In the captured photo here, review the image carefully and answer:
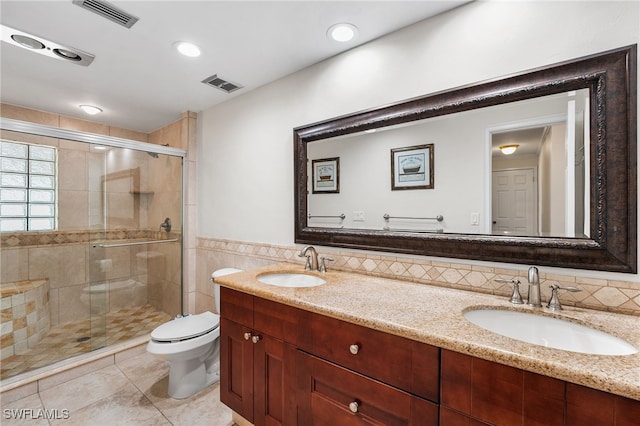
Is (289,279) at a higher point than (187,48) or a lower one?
lower

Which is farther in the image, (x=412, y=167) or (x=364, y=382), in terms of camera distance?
(x=412, y=167)

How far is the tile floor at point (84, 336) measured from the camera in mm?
2033

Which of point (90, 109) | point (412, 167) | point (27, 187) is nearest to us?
point (412, 167)

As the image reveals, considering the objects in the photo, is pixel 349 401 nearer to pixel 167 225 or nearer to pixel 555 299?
pixel 555 299

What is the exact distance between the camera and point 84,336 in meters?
2.39

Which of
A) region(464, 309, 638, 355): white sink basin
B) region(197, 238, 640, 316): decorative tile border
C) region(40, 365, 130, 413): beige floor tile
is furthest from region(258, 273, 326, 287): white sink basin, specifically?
region(40, 365, 130, 413): beige floor tile

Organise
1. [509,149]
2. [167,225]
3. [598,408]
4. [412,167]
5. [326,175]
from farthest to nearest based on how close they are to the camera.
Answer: [167,225] → [326,175] → [412,167] → [509,149] → [598,408]

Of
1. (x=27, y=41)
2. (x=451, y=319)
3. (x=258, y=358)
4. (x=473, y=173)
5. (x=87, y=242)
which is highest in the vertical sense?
(x=27, y=41)

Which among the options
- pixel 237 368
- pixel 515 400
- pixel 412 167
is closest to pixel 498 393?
pixel 515 400

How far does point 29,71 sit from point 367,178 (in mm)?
2592

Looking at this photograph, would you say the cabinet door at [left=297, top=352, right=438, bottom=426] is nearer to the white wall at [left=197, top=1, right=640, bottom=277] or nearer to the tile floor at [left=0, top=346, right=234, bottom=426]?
the tile floor at [left=0, top=346, right=234, bottom=426]

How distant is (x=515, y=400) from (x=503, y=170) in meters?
0.93

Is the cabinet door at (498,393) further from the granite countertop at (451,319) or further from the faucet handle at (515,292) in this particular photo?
the faucet handle at (515,292)

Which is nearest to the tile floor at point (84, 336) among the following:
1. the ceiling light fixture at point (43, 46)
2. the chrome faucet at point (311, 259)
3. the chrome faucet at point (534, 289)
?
the chrome faucet at point (311, 259)
